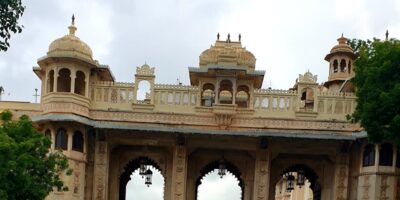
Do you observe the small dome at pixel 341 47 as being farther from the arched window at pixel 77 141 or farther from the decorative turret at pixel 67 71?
the arched window at pixel 77 141

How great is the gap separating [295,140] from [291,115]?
89 cm

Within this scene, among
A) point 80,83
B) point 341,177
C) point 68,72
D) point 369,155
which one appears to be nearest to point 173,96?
point 80,83

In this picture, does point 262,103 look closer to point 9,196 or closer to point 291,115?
point 291,115

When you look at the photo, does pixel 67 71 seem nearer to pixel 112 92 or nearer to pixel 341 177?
pixel 112 92

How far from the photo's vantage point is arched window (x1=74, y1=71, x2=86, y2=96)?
92.6ft

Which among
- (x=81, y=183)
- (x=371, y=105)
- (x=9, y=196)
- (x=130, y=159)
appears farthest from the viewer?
(x=130, y=159)

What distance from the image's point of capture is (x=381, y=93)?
22.8 meters

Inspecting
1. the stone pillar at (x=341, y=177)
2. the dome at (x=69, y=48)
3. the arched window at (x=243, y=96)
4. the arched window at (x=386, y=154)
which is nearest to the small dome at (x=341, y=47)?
the arched window at (x=243, y=96)

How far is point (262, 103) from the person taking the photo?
28.5m

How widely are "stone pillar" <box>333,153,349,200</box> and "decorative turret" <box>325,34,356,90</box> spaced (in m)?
7.24

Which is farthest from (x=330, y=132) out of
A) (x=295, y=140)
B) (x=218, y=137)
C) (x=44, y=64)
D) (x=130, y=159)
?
(x=44, y=64)

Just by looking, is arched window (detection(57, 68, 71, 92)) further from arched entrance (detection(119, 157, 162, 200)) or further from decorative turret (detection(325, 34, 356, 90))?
decorative turret (detection(325, 34, 356, 90))

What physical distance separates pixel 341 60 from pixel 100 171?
12838mm

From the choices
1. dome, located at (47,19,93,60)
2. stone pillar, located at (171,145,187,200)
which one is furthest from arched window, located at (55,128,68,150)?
stone pillar, located at (171,145,187,200)
